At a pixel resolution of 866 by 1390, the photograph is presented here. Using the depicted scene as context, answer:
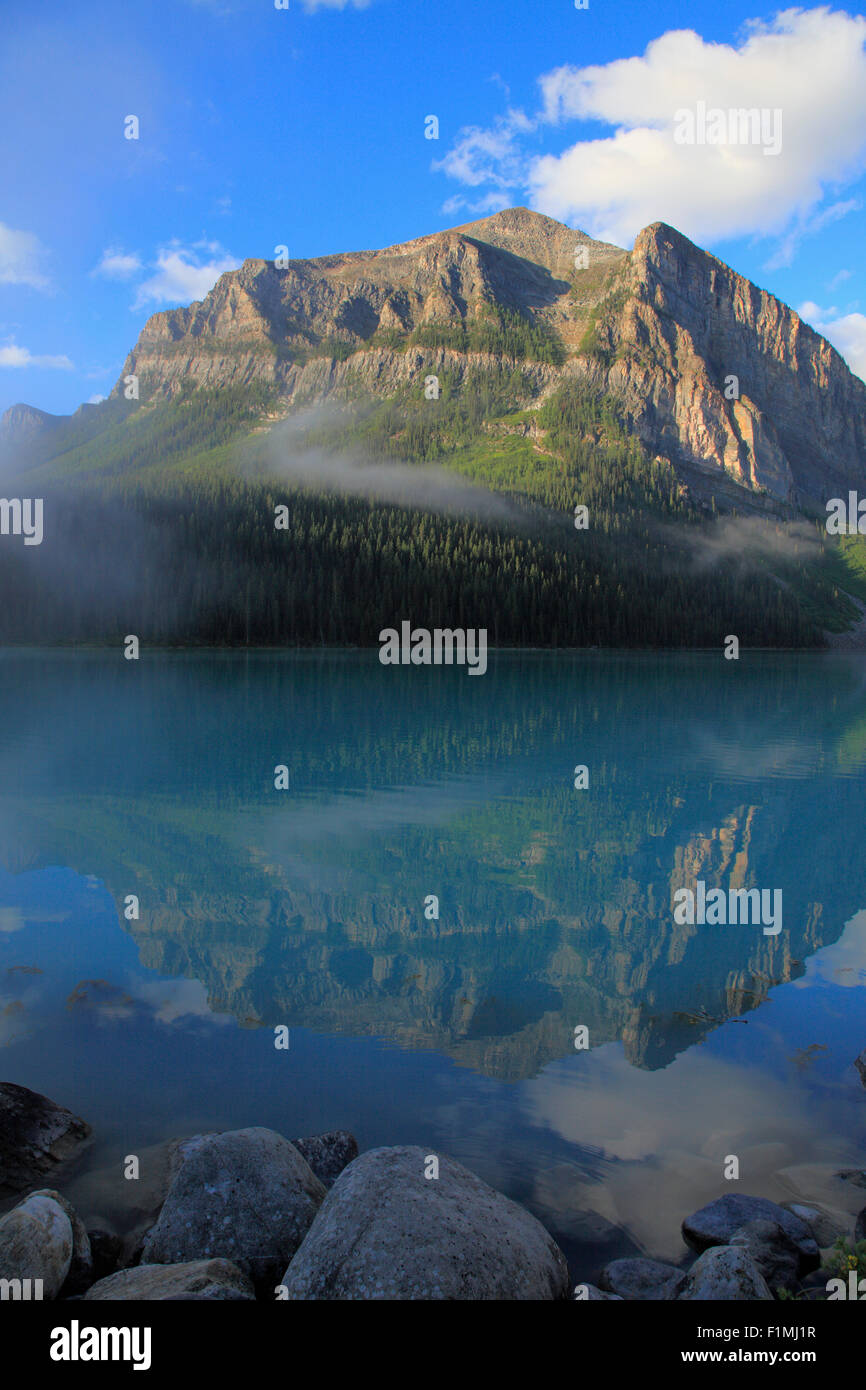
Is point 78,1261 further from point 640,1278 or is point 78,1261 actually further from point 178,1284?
point 640,1278

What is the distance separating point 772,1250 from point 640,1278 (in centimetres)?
112

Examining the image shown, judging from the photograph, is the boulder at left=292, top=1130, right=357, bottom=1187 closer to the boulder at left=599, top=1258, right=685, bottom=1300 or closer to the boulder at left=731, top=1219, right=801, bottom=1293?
the boulder at left=599, top=1258, right=685, bottom=1300

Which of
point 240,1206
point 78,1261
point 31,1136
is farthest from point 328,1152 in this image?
point 31,1136

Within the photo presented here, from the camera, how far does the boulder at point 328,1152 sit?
765cm

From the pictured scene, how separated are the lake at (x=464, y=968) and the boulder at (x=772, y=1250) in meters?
0.84

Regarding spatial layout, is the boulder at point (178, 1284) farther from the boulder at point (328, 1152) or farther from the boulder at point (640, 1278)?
the boulder at point (640, 1278)

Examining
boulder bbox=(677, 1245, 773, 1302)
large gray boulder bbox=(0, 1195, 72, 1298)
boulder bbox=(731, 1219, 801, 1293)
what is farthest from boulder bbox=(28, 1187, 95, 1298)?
boulder bbox=(731, 1219, 801, 1293)

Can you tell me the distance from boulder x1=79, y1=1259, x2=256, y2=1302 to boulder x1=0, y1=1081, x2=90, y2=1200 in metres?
2.24

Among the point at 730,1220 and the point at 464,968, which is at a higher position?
the point at 464,968

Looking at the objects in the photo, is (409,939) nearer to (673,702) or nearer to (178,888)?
(178,888)

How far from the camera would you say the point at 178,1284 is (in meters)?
5.59

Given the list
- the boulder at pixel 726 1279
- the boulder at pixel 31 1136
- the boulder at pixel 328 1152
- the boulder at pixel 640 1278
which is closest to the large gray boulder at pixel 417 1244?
the boulder at pixel 640 1278

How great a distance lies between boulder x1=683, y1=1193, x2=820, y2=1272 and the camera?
6.89 metres
